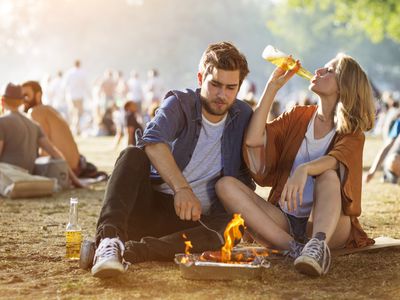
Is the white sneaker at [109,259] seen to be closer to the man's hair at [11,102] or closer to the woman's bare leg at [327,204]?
the woman's bare leg at [327,204]

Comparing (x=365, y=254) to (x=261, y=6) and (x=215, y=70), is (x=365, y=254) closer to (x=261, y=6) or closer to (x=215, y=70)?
(x=215, y=70)

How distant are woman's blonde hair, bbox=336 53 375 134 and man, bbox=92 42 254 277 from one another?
59cm

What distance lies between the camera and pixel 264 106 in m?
5.45

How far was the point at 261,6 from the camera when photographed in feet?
308

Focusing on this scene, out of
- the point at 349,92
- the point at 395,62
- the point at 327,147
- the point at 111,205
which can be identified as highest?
the point at 395,62

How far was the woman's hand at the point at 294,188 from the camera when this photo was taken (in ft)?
17.2

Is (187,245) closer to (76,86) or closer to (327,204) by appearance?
(327,204)

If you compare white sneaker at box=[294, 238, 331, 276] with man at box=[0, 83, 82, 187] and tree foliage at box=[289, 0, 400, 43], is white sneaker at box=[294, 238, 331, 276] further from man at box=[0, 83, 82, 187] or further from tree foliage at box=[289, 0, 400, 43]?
tree foliage at box=[289, 0, 400, 43]

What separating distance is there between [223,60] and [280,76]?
1.28 feet

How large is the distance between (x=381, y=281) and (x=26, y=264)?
84.9 inches

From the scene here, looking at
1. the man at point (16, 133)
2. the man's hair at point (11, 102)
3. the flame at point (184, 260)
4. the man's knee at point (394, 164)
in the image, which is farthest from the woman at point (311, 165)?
the man's knee at point (394, 164)

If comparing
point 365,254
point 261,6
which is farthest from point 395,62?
point 365,254

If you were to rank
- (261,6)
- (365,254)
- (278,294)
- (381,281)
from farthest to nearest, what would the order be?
(261,6)
(365,254)
(381,281)
(278,294)

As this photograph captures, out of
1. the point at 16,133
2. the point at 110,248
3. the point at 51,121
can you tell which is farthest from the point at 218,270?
the point at 51,121
